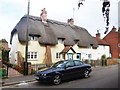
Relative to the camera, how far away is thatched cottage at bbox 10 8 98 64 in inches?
1302

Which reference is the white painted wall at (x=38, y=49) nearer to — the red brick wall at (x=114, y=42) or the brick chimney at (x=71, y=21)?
the brick chimney at (x=71, y=21)

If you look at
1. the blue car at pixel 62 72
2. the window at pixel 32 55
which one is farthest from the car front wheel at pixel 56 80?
the window at pixel 32 55

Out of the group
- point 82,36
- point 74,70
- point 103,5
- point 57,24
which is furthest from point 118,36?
point 103,5

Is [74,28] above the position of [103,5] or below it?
above

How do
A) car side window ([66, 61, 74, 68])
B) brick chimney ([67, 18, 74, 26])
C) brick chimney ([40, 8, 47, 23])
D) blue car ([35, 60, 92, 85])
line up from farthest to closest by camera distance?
brick chimney ([67, 18, 74, 26]), brick chimney ([40, 8, 47, 23]), car side window ([66, 61, 74, 68]), blue car ([35, 60, 92, 85])

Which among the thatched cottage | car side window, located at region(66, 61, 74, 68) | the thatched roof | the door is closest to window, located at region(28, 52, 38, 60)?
the thatched cottage

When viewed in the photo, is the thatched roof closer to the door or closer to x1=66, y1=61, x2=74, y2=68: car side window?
x1=66, y1=61, x2=74, y2=68: car side window

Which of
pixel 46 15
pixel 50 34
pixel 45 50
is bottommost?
pixel 45 50

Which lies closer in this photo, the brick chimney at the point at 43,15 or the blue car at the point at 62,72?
the blue car at the point at 62,72

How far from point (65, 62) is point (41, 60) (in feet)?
57.6

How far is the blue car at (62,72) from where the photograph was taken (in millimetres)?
15875

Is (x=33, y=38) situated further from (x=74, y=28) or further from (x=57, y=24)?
(x=74, y=28)

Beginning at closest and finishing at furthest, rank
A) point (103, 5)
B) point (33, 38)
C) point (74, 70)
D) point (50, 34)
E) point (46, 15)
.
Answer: point (103, 5) < point (74, 70) < point (33, 38) < point (50, 34) < point (46, 15)

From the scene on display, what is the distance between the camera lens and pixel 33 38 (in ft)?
111
